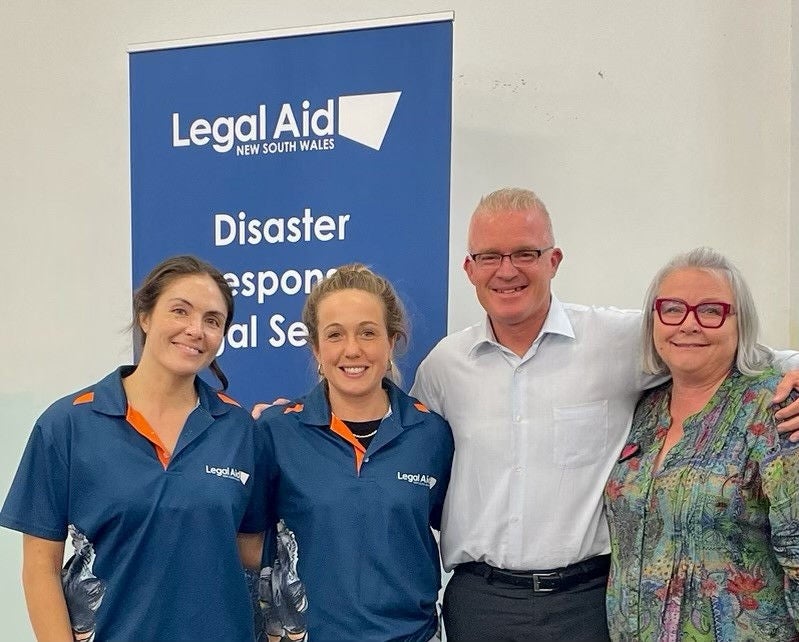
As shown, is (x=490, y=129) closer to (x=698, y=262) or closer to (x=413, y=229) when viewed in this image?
(x=413, y=229)

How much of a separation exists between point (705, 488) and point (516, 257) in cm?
70

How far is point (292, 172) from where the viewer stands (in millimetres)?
2699

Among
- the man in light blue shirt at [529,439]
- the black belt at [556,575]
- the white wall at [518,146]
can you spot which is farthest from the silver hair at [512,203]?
the white wall at [518,146]

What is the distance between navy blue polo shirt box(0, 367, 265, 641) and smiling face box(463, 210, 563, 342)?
79 centimetres

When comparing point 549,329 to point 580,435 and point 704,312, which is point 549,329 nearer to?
point 580,435

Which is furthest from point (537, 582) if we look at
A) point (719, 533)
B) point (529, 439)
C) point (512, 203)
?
point (512, 203)

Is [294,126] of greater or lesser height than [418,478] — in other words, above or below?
above

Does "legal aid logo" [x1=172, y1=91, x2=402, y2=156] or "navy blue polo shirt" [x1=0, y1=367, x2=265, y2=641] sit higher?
"legal aid logo" [x1=172, y1=91, x2=402, y2=156]

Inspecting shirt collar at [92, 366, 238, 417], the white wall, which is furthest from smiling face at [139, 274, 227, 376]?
the white wall

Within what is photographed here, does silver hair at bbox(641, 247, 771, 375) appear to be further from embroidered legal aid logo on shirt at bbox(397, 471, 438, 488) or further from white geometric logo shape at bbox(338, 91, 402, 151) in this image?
white geometric logo shape at bbox(338, 91, 402, 151)

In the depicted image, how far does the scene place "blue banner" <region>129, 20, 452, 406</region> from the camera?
102 inches

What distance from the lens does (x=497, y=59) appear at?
320 centimetres

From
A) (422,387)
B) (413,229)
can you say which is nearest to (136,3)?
(413,229)

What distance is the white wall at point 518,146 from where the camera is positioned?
295cm
